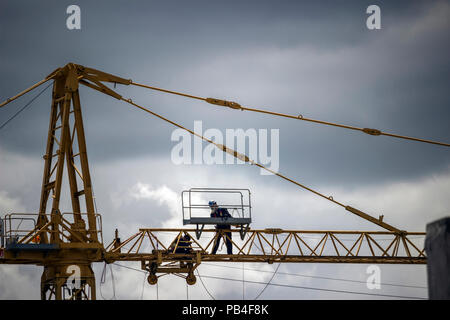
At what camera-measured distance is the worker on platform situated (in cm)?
4130

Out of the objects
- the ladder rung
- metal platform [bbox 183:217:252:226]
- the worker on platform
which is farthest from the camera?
the ladder rung

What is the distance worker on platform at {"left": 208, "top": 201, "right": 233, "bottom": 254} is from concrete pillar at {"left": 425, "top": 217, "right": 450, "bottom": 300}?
32.4 m

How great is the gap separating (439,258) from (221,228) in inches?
1344

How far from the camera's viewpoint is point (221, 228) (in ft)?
140

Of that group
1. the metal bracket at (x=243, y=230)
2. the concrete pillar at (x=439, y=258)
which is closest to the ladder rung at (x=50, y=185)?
the metal bracket at (x=243, y=230)

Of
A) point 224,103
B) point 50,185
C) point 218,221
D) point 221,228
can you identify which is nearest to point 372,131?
point 224,103

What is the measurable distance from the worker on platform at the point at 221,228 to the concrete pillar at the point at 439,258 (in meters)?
32.4

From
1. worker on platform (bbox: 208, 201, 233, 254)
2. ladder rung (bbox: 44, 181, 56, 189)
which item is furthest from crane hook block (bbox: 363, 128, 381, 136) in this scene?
ladder rung (bbox: 44, 181, 56, 189)

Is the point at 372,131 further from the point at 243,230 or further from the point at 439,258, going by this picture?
the point at 439,258

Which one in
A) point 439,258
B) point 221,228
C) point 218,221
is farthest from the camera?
point 221,228

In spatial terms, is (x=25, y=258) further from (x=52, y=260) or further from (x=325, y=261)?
(x=325, y=261)

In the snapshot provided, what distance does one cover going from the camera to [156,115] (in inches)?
1777

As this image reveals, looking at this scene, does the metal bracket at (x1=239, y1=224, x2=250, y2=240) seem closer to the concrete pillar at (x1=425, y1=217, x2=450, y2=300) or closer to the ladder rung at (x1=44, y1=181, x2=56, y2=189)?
the ladder rung at (x1=44, y1=181, x2=56, y2=189)
